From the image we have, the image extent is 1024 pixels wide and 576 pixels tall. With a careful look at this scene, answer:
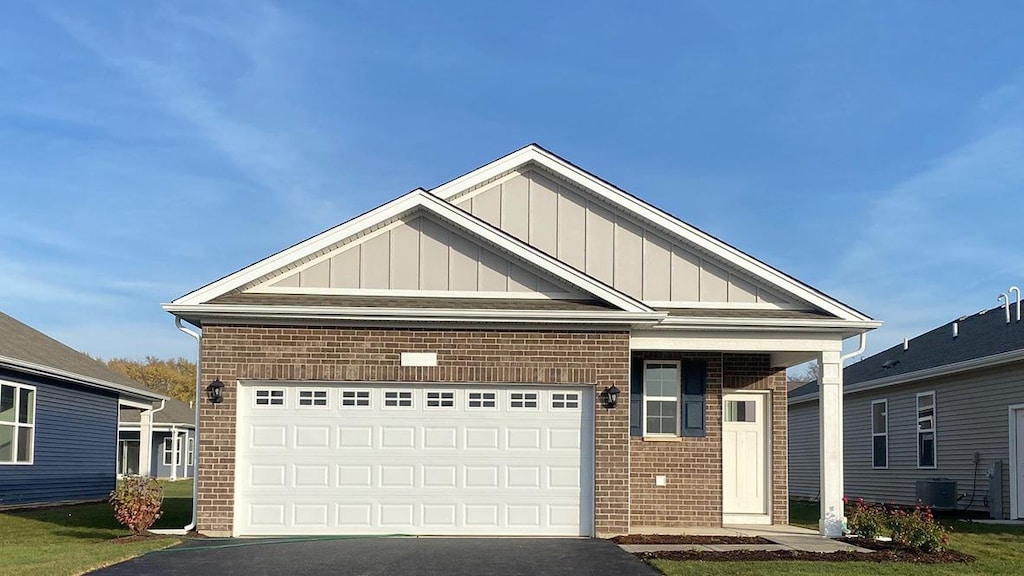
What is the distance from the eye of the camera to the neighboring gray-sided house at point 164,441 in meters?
44.2

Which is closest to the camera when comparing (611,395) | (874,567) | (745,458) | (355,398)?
(874,567)

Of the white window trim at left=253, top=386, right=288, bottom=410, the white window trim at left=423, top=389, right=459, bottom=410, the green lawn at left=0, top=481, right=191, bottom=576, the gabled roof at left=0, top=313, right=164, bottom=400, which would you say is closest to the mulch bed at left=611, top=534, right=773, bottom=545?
the white window trim at left=423, top=389, right=459, bottom=410

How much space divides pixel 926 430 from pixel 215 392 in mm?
16266

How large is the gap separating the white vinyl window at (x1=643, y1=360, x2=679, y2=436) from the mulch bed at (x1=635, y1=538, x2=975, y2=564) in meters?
3.95

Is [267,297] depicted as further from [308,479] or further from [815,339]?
[815,339]

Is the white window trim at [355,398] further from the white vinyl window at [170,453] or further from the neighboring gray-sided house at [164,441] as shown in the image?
the white vinyl window at [170,453]

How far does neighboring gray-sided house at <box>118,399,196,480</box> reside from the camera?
44250 millimetres

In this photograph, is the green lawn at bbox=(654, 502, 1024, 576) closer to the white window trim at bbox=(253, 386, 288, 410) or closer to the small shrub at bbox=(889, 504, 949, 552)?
the small shrub at bbox=(889, 504, 949, 552)

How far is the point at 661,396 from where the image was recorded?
1733 centimetres

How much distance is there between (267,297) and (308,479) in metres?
2.70

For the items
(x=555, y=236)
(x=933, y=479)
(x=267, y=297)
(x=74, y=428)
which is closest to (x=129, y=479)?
(x=267, y=297)

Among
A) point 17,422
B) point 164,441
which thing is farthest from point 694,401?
point 164,441

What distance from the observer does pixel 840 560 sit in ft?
42.7

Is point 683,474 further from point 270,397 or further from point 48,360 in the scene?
point 48,360
